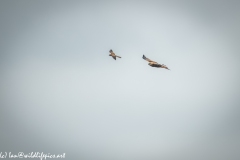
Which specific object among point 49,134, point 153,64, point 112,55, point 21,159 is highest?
point 49,134

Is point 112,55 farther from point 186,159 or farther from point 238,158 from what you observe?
point 186,159

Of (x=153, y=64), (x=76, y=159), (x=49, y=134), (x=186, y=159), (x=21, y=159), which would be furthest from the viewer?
(x=49, y=134)

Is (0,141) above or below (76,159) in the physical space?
above

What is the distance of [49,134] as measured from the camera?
16225 cm

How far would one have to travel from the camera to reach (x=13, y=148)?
77.6 metres

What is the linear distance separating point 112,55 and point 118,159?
300 ft

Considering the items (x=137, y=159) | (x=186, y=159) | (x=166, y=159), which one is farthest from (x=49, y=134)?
(x=186, y=159)

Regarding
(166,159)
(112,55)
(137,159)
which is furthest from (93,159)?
(112,55)

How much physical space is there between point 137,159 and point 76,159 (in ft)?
93.2

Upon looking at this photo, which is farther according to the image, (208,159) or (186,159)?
(186,159)

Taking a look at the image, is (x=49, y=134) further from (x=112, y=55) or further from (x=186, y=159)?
(x=112, y=55)

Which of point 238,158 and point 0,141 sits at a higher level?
point 0,141

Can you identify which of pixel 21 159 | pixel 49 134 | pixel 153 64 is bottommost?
pixel 21 159

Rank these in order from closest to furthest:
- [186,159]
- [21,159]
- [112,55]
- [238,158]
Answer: [112,55], [21,159], [238,158], [186,159]
